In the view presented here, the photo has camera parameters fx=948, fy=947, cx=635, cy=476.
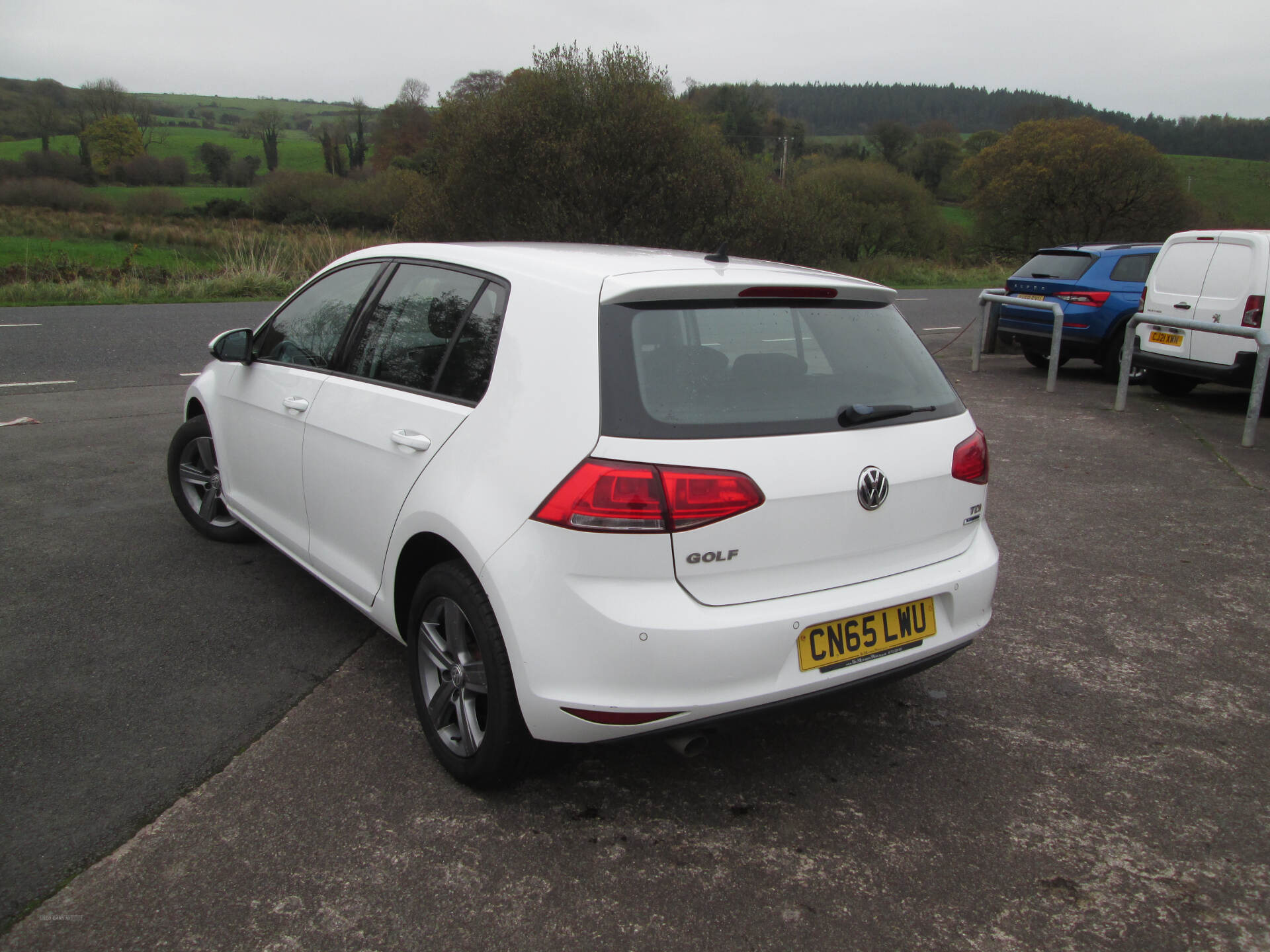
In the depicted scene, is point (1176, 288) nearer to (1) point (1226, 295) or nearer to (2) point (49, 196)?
(1) point (1226, 295)

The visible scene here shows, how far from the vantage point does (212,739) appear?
319cm

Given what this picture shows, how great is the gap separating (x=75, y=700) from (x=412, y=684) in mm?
1310

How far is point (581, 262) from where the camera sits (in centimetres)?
303

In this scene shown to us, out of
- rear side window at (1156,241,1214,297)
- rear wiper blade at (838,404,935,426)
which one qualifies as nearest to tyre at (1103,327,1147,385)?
rear side window at (1156,241,1214,297)

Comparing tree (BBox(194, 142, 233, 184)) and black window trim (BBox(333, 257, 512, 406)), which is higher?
tree (BBox(194, 142, 233, 184))

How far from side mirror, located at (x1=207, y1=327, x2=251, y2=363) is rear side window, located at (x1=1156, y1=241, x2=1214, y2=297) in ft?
30.3

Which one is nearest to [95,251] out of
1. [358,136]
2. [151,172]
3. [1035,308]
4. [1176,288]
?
[1035,308]

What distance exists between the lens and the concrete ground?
237cm

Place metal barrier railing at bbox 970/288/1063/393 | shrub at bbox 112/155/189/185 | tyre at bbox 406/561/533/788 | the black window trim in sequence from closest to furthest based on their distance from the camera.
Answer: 1. tyre at bbox 406/561/533/788
2. the black window trim
3. metal barrier railing at bbox 970/288/1063/393
4. shrub at bbox 112/155/189/185

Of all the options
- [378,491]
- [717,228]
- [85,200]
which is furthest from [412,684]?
[85,200]

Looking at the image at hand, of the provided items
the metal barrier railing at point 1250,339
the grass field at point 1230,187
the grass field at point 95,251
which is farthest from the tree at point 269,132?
the metal barrier railing at point 1250,339

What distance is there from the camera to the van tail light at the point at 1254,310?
9047 mm

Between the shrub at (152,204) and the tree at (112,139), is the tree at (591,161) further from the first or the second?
the tree at (112,139)

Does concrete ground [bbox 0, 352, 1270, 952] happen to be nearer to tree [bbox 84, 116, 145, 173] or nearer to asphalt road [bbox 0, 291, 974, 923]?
asphalt road [bbox 0, 291, 974, 923]
